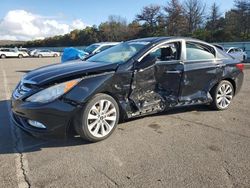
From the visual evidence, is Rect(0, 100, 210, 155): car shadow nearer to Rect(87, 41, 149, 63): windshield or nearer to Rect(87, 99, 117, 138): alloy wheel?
Rect(87, 99, 117, 138): alloy wheel

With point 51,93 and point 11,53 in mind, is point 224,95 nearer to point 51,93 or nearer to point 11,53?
point 51,93

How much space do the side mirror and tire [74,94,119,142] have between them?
29.2 inches

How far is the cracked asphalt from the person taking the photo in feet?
11.6

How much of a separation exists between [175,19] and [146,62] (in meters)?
59.7

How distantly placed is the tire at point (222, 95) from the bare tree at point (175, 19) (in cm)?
5594

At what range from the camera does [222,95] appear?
6.67 metres

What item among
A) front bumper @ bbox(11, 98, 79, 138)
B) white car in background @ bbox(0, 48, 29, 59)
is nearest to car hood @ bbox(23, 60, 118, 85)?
front bumper @ bbox(11, 98, 79, 138)

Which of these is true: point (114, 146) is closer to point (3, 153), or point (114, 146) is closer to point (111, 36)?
point (3, 153)

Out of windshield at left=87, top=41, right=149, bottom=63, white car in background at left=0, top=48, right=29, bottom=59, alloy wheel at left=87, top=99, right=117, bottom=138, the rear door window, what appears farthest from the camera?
white car in background at left=0, top=48, right=29, bottom=59

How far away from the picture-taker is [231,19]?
170 feet

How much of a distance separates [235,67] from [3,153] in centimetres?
495

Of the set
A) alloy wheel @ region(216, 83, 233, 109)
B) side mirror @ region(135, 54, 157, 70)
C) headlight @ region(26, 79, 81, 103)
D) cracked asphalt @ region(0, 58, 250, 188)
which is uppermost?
side mirror @ region(135, 54, 157, 70)

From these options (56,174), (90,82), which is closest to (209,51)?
(90,82)

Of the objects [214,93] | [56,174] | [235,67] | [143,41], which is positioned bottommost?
[56,174]
